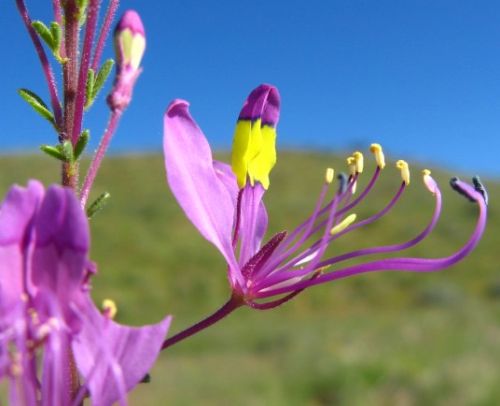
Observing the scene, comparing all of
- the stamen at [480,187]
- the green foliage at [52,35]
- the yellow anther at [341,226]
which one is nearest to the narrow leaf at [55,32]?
the green foliage at [52,35]

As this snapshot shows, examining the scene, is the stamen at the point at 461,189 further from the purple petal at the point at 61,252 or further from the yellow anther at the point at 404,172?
the purple petal at the point at 61,252

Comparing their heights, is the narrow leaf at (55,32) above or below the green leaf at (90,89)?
above

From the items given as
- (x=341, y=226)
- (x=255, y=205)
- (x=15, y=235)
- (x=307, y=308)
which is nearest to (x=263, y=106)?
(x=255, y=205)

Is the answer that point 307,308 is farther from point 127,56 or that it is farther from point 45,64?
point 127,56

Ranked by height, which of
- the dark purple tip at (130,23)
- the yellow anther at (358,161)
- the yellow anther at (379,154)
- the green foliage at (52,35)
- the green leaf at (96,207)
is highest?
the dark purple tip at (130,23)

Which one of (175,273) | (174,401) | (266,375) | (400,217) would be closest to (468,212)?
(400,217)

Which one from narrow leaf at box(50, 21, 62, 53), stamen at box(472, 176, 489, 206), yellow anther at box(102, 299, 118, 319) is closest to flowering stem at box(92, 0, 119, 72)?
narrow leaf at box(50, 21, 62, 53)

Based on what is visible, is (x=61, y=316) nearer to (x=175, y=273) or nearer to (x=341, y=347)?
(x=341, y=347)
